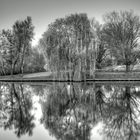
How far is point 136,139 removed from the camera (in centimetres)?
495

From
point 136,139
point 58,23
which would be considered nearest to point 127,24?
point 58,23

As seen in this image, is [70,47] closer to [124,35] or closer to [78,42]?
[78,42]

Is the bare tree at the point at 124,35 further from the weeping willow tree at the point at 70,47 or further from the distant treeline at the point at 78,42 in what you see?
the weeping willow tree at the point at 70,47

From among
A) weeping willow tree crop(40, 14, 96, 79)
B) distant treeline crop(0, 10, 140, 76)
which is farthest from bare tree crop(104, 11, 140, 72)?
weeping willow tree crop(40, 14, 96, 79)

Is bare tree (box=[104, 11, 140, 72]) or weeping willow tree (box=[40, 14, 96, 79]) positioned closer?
weeping willow tree (box=[40, 14, 96, 79])

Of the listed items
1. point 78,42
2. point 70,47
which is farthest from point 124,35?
point 70,47

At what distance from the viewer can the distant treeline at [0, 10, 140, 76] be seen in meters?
31.4

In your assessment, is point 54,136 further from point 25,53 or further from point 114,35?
point 25,53

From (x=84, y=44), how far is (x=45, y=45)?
19.8 ft

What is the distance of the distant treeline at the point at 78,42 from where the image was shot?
31406mm

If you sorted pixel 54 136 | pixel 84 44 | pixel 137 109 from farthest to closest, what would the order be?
pixel 84 44
pixel 137 109
pixel 54 136

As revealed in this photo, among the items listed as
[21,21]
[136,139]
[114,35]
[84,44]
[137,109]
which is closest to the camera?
[136,139]

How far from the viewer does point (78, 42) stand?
3167cm

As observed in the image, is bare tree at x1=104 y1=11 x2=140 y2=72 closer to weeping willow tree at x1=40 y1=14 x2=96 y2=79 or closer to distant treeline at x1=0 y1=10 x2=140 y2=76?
distant treeline at x1=0 y1=10 x2=140 y2=76
